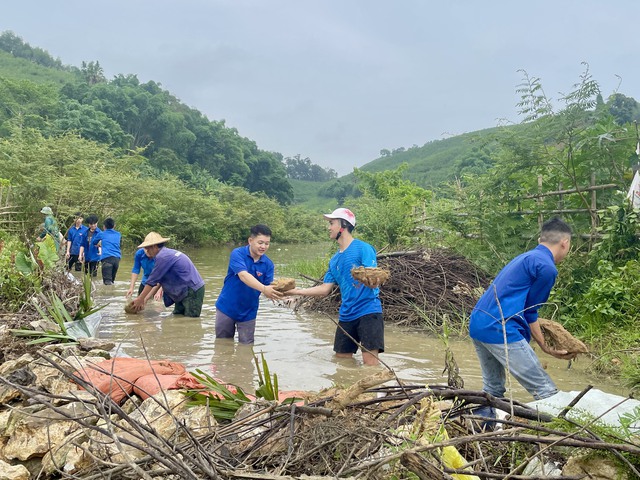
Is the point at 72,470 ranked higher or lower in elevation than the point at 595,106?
lower

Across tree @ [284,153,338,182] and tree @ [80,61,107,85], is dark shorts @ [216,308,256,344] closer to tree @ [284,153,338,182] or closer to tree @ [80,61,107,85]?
tree @ [80,61,107,85]

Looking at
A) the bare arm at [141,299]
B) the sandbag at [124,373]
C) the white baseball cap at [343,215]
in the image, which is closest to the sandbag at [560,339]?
the white baseball cap at [343,215]

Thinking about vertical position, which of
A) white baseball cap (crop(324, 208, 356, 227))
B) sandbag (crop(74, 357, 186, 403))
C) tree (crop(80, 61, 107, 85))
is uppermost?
tree (crop(80, 61, 107, 85))

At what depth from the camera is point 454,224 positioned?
1088 centimetres

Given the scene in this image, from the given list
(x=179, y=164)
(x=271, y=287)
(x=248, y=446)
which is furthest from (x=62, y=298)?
(x=179, y=164)

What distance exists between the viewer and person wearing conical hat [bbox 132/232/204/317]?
8.04 metres

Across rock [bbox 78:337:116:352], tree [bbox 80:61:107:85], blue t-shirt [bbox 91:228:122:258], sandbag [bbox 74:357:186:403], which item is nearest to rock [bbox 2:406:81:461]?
sandbag [bbox 74:357:186:403]

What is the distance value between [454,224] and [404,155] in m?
92.4

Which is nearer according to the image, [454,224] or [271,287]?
[271,287]

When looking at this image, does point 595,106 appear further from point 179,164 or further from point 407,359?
point 179,164

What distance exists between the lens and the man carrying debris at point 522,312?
12.7ft

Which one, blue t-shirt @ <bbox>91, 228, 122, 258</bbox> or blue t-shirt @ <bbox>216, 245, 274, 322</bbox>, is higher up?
blue t-shirt @ <bbox>91, 228, 122, 258</bbox>

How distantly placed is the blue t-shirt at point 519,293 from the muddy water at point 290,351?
1.54 meters

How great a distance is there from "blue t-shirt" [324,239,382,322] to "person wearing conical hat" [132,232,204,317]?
301 centimetres
